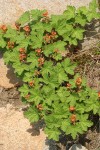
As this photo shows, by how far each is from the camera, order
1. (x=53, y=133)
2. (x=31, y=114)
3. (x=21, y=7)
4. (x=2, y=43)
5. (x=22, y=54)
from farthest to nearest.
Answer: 1. (x=21, y=7)
2. (x=2, y=43)
3. (x=22, y=54)
4. (x=31, y=114)
5. (x=53, y=133)

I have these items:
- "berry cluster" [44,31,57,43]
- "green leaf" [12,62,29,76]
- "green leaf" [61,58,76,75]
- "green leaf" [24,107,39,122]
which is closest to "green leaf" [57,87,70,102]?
"green leaf" [61,58,76,75]

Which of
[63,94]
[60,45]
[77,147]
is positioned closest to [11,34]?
[60,45]

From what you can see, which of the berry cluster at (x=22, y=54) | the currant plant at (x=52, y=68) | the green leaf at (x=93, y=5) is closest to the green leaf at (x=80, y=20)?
the currant plant at (x=52, y=68)

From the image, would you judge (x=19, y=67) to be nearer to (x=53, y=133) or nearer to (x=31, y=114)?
(x=31, y=114)

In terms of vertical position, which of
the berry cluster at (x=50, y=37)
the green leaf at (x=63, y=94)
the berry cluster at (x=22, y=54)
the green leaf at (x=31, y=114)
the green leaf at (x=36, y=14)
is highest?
the green leaf at (x=36, y=14)

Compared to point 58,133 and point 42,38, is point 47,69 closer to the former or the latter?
point 42,38

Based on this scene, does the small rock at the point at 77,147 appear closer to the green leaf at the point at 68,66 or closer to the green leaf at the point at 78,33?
the green leaf at the point at 68,66

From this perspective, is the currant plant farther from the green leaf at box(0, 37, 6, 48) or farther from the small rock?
the small rock

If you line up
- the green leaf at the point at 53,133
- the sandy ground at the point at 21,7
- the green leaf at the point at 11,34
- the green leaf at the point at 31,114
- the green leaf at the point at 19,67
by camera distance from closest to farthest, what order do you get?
the green leaf at the point at 53,133 → the green leaf at the point at 31,114 → the green leaf at the point at 19,67 → the green leaf at the point at 11,34 → the sandy ground at the point at 21,7
